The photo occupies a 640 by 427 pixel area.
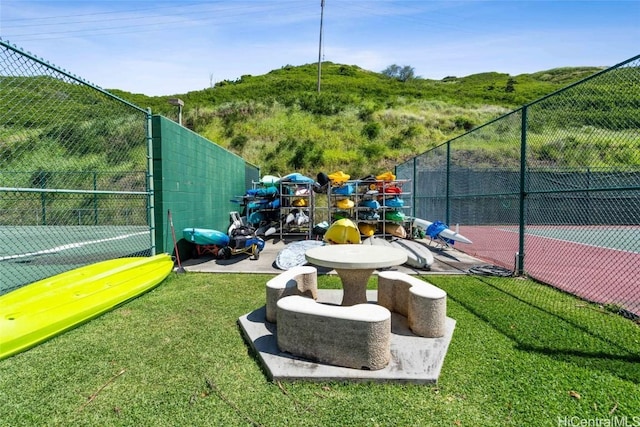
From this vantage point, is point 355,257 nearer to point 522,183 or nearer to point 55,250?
point 522,183

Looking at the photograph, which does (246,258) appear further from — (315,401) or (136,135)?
(315,401)

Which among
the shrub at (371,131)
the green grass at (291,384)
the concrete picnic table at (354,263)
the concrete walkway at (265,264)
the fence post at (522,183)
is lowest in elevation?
the concrete walkway at (265,264)

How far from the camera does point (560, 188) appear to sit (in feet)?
19.5

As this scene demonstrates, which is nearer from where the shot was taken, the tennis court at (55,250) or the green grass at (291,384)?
the green grass at (291,384)

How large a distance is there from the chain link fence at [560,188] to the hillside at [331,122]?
19.2 feet

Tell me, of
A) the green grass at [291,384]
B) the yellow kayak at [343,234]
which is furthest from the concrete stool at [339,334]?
the yellow kayak at [343,234]

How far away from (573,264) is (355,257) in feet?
18.3

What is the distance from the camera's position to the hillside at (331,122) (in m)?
19.1

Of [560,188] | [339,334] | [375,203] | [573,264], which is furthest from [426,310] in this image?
[375,203]

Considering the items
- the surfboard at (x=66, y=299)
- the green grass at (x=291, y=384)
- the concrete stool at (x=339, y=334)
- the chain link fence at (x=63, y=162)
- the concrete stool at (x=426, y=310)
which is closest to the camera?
the green grass at (x=291, y=384)

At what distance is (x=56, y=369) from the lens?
2604mm

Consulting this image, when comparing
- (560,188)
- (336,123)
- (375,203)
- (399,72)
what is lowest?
(375,203)

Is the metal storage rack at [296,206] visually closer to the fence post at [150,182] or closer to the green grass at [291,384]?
the fence post at [150,182]

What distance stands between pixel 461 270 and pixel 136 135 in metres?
6.77
